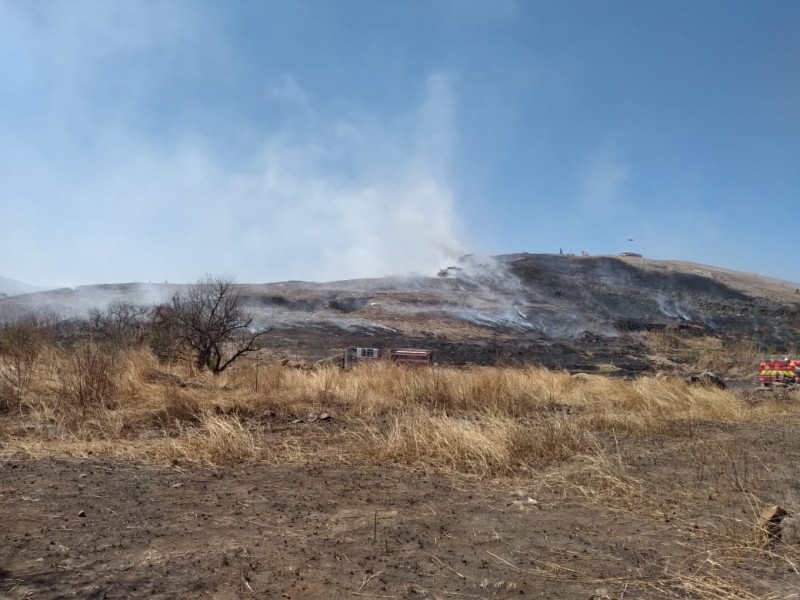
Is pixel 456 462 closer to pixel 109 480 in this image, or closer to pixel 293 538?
pixel 293 538

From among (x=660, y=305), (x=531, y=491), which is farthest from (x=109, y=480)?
(x=660, y=305)

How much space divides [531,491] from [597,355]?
27.3 m

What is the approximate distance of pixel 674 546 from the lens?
3232 millimetres

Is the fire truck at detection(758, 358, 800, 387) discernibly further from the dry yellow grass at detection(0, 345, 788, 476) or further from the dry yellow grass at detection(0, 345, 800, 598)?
the dry yellow grass at detection(0, 345, 788, 476)

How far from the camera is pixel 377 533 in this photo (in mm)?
3396

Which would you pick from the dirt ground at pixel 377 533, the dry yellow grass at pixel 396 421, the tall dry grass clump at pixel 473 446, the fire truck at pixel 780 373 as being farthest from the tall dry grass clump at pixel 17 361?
the fire truck at pixel 780 373

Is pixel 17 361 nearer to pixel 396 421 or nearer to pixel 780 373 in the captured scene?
pixel 396 421

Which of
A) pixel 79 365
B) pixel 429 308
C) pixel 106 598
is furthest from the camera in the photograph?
pixel 429 308

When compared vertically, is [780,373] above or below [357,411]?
below

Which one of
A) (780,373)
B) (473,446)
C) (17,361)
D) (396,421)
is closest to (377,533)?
(473,446)

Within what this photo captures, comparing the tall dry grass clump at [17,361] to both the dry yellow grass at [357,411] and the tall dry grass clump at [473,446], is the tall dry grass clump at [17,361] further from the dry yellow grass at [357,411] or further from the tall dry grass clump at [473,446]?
the tall dry grass clump at [473,446]

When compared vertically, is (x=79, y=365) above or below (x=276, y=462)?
above

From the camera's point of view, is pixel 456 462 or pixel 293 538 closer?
pixel 293 538

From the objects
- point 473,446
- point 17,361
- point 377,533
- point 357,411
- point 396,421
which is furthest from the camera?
point 357,411
